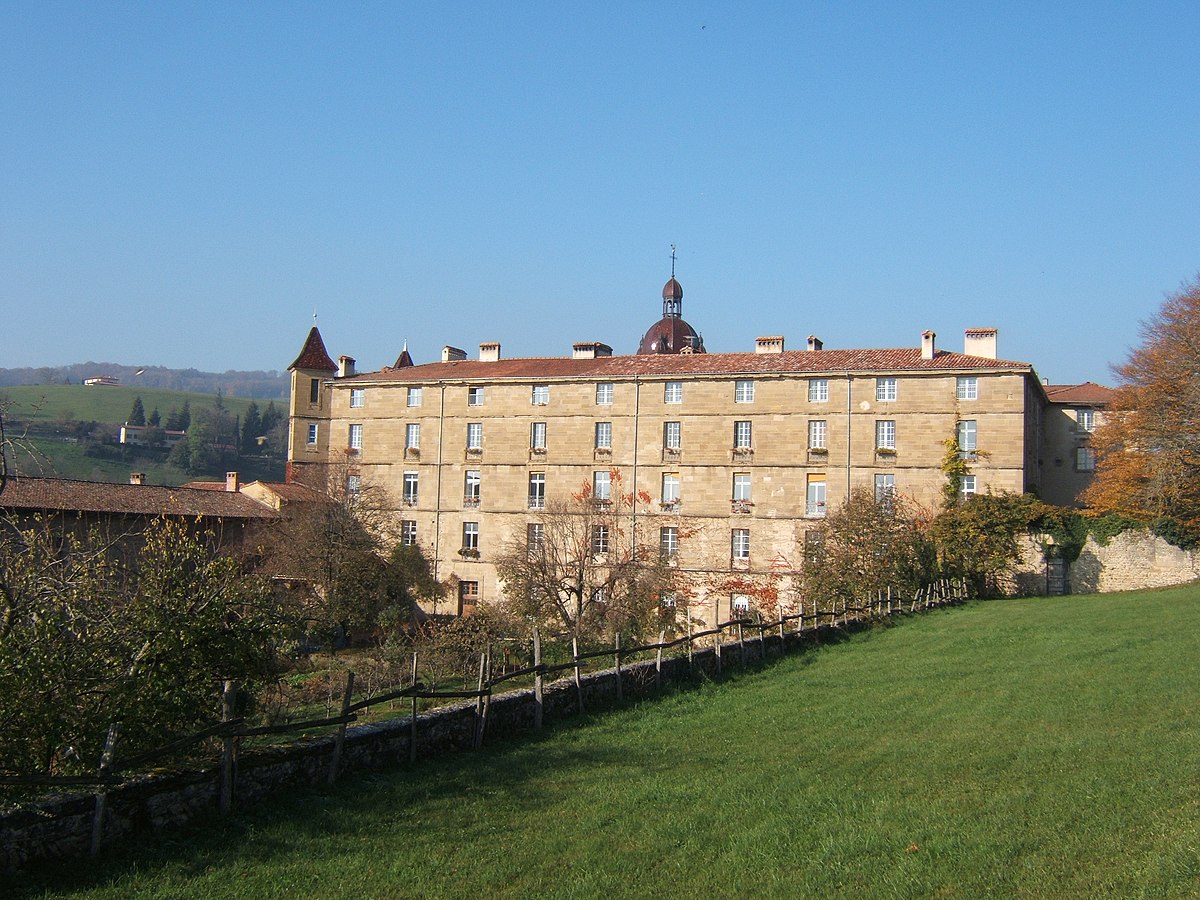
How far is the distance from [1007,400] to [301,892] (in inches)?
1591

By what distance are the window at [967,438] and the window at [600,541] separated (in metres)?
15.5

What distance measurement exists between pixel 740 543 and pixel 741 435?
4.86 metres

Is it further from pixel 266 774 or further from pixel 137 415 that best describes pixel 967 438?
pixel 137 415

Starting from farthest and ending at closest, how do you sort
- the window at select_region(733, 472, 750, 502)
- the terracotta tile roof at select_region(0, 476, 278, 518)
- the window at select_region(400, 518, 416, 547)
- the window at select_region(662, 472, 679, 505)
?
1. the window at select_region(400, 518, 416, 547)
2. the window at select_region(662, 472, 679, 505)
3. the window at select_region(733, 472, 750, 502)
4. the terracotta tile roof at select_region(0, 476, 278, 518)

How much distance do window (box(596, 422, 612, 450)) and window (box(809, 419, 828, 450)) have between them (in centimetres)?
927

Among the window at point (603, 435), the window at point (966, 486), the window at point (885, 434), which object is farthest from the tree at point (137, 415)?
the window at point (966, 486)

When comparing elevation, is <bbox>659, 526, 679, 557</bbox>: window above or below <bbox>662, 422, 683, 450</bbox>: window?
below

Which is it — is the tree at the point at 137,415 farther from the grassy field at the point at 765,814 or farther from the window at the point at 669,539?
the grassy field at the point at 765,814

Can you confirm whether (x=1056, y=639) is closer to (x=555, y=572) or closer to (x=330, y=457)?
(x=555, y=572)

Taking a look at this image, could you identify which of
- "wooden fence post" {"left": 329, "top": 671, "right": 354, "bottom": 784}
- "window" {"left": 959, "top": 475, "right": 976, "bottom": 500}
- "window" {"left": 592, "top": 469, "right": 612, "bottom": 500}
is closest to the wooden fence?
"wooden fence post" {"left": 329, "top": 671, "right": 354, "bottom": 784}

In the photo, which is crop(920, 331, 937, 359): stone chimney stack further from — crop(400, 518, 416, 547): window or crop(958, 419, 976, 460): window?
crop(400, 518, 416, 547): window

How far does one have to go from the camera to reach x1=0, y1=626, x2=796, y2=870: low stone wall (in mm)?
8070

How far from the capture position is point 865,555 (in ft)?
122

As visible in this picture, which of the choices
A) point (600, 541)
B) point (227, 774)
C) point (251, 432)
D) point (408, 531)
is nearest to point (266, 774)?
point (227, 774)
